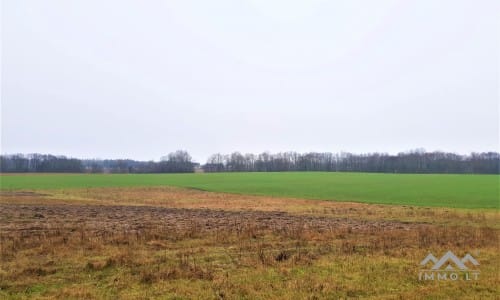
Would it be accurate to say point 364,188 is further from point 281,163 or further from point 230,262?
point 281,163

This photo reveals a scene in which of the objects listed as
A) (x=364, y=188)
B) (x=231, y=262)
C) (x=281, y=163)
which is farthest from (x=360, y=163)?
(x=231, y=262)

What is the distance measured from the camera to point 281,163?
17650 centimetres

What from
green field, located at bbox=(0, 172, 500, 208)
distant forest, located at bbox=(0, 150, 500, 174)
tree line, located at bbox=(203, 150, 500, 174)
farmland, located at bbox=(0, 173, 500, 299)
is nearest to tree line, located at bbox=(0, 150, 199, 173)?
distant forest, located at bbox=(0, 150, 500, 174)

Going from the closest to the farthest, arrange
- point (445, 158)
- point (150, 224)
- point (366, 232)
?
point (366, 232) → point (150, 224) → point (445, 158)

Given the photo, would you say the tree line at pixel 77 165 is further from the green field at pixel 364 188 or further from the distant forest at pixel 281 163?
the green field at pixel 364 188

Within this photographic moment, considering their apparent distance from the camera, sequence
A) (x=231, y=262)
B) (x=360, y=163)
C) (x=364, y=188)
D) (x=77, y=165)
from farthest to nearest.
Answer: (x=360, y=163) < (x=77, y=165) < (x=364, y=188) < (x=231, y=262)

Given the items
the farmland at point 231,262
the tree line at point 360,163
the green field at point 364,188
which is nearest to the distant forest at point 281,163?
the tree line at point 360,163

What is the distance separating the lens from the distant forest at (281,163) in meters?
148

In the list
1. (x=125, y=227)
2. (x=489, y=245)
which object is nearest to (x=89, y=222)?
(x=125, y=227)

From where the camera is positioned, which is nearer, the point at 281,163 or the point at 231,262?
the point at 231,262

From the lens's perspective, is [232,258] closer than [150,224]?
Yes

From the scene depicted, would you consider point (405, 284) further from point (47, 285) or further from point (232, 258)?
point (47, 285)

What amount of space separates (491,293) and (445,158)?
561 ft

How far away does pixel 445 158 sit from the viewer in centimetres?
16112
